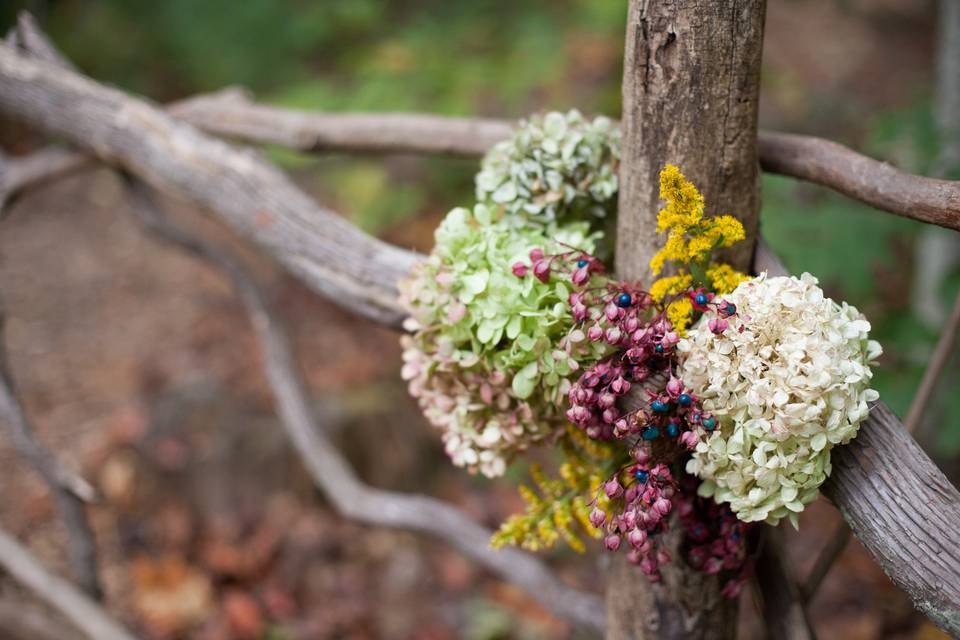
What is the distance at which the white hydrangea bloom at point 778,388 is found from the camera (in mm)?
999

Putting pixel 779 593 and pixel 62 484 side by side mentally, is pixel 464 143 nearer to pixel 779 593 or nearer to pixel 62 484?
pixel 779 593

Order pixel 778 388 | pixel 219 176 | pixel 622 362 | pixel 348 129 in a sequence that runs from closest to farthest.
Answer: pixel 778 388
pixel 622 362
pixel 219 176
pixel 348 129

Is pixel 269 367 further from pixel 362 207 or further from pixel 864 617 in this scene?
pixel 864 617

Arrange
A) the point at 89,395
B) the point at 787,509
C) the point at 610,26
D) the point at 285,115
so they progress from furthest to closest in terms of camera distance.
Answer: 1. the point at 89,395
2. the point at 610,26
3. the point at 285,115
4. the point at 787,509

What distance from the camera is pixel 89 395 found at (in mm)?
4004

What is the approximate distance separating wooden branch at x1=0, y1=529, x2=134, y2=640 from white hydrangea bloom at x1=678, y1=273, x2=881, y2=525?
1793 mm

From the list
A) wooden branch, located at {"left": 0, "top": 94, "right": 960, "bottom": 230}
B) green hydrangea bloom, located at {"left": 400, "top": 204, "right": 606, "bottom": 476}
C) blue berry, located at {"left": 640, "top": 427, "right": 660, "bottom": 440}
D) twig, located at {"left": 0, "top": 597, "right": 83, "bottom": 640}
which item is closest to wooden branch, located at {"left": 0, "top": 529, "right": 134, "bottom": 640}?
twig, located at {"left": 0, "top": 597, "right": 83, "bottom": 640}

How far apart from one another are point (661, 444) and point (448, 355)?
1.20 feet

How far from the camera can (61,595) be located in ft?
7.25

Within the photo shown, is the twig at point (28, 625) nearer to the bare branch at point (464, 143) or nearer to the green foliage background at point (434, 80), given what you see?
the bare branch at point (464, 143)

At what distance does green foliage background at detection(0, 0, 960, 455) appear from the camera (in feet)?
7.92

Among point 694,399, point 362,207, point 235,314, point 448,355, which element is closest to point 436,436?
point 362,207

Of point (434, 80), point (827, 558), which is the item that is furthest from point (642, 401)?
point (434, 80)

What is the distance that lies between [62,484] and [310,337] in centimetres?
218
